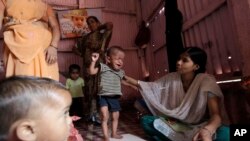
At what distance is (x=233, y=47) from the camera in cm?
240

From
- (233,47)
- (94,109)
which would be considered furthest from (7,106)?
(94,109)

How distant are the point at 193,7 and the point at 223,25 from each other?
0.72 metres

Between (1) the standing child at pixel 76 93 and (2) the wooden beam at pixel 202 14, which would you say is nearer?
(2) the wooden beam at pixel 202 14

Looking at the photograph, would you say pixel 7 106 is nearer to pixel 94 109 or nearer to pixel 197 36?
pixel 197 36

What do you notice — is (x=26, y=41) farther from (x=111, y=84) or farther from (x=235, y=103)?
(x=235, y=103)

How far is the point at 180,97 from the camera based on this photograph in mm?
2402

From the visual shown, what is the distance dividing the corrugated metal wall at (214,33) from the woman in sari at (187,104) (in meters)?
0.32

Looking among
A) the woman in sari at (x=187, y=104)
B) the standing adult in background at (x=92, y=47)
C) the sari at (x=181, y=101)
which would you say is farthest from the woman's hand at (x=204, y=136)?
the standing adult in background at (x=92, y=47)

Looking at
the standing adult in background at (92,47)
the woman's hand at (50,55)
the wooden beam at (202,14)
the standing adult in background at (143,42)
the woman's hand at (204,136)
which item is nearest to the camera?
the woman's hand at (204,136)

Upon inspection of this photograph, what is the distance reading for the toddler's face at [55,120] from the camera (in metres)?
0.92

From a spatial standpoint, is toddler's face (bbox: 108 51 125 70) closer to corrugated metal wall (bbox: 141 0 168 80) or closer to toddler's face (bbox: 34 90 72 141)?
toddler's face (bbox: 34 90 72 141)

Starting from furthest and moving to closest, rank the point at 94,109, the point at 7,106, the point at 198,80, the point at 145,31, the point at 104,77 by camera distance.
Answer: the point at 145,31, the point at 94,109, the point at 104,77, the point at 198,80, the point at 7,106

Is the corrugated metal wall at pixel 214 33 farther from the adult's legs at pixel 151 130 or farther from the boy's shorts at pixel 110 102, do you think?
the boy's shorts at pixel 110 102

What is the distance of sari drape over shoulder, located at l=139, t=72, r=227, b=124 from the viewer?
2107 millimetres
